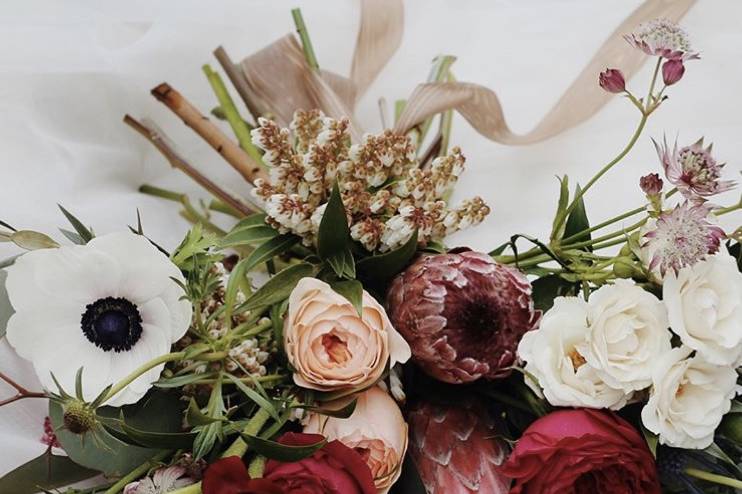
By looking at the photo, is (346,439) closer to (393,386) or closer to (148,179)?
(393,386)

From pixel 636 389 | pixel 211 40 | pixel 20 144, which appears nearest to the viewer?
pixel 636 389

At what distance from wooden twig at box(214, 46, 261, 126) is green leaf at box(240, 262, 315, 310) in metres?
0.38

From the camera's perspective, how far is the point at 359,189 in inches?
27.0

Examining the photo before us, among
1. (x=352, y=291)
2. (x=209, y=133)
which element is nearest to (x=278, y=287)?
(x=352, y=291)

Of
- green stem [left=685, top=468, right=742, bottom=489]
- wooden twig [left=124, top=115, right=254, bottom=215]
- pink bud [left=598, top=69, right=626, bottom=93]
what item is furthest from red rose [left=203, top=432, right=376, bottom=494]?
wooden twig [left=124, top=115, right=254, bottom=215]

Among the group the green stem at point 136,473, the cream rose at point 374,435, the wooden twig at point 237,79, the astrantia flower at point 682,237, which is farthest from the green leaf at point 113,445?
the wooden twig at point 237,79

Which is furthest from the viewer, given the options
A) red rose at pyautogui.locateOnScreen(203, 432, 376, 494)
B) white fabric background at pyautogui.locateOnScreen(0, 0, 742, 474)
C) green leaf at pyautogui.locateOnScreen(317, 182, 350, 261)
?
white fabric background at pyautogui.locateOnScreen(0, 0, 742, 474)

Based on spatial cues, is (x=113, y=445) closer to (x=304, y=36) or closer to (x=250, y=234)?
(x=250, y=234)

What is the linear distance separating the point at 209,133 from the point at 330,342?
44cm

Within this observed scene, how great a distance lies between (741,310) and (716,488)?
0.13m

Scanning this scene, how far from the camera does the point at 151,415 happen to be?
2.05 ft

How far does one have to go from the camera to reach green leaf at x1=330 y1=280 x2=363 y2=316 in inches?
24.5

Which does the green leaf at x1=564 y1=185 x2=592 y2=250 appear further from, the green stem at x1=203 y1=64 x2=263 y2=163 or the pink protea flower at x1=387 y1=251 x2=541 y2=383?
the green stem at x1=203 y1=64 x2=263 y2=163

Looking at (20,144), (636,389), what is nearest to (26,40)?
(20,144)
